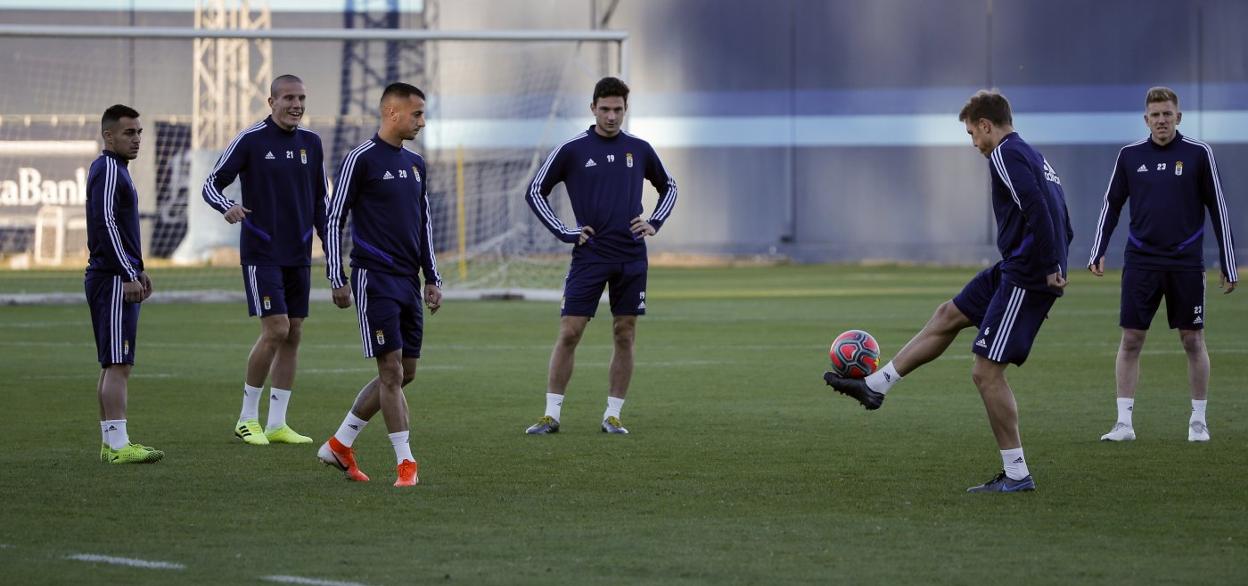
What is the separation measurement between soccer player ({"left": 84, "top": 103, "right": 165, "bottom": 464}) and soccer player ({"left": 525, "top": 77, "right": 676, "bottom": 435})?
8.90 feet

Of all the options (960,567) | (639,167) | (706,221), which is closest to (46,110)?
(706,221)

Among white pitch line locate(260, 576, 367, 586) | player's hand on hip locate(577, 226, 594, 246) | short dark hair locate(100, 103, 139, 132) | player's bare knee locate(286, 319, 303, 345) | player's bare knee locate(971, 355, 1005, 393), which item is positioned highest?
short dark hair locate(100, 103, 139, 132)

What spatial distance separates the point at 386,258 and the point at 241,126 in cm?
3556

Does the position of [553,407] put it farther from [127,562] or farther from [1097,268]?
[127,562]

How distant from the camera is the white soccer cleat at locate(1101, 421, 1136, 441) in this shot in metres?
10.1

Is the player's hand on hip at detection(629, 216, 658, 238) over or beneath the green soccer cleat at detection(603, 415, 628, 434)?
over

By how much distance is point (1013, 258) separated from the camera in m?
7.94

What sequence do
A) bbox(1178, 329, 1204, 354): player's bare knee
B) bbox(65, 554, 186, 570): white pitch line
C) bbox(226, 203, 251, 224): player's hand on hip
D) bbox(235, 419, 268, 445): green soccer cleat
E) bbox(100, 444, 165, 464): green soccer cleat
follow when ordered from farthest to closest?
1. bbox(1178, 329, 1204, 354): player's bare knee
2. bbox(235, 419, 268, 445): green soccer cleat
3. bbox(226, 203, 251, 224): player's hand on hip
4. bbox(100, 444, 165, 464): green soccer cleat
5. bbox(65, 554, 186, 570): white pitch line

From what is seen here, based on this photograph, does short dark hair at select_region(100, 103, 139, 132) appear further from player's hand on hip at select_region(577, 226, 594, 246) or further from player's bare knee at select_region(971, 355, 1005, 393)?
player's bare knee at select_region(971, 355, 1005, 393)

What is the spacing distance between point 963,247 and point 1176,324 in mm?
34461

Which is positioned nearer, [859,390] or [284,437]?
[859,390]

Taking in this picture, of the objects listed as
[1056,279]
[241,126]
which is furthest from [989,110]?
[241,126]

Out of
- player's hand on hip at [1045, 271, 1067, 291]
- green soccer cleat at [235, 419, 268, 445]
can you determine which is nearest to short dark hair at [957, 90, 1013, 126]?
player's hand on hip at [1045, 271, 1067, 291]

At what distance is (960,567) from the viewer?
620 cm
